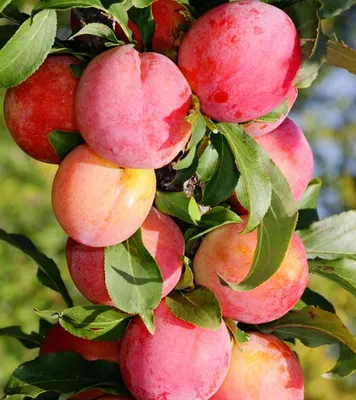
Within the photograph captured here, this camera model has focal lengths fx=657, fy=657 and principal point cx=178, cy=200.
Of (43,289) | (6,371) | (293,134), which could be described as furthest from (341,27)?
(293,134)

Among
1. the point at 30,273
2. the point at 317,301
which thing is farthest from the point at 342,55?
the point at 30,273

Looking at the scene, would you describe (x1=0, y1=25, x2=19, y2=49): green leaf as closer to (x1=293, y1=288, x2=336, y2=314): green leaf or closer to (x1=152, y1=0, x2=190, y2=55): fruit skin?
(x1=152, y1=0, x2=190, y2=55): fruit skin

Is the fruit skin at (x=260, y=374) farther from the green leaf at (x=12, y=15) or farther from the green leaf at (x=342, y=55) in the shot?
the green leaf at (x=12, y=15)

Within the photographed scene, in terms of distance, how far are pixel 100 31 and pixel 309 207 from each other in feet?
1.56

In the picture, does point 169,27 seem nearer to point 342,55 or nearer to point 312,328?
A: point 342,55

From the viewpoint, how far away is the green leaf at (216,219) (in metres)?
0.78

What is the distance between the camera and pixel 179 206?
2.56ft

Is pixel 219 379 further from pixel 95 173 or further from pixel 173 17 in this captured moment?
pixel 173 17

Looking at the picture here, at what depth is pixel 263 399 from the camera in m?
0.85

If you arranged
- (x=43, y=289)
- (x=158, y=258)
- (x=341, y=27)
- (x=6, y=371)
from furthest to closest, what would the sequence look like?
(x=341, y=27) < (x=43, y=289) < (x=6, y=371) < (x=158, y=258)

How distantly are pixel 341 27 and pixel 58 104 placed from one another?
4437 millimetres

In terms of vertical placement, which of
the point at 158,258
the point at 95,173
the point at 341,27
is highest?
the point at 95,173

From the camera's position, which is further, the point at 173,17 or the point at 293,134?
the point at 293,134

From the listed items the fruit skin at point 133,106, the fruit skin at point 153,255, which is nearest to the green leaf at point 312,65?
the fruit skin at point 133,106
